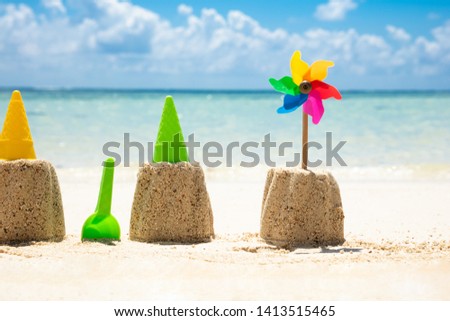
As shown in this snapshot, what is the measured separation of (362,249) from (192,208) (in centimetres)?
123

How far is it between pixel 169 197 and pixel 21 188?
103 cm

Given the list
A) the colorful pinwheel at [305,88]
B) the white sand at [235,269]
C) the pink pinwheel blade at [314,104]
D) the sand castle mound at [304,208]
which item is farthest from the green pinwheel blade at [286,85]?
the white sand at [235,269]

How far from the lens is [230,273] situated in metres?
3.98

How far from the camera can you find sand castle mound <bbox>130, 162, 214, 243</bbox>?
4730mm

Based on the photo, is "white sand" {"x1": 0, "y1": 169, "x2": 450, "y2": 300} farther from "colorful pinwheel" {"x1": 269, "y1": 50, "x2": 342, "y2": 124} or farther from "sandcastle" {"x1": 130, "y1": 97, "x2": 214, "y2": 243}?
"colorful pinwheel" {"x1": 269, "y1": 50, "x2": 342, "y2": 124}

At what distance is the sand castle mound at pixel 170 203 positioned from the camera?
4730 mm

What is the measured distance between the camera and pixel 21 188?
4.62m

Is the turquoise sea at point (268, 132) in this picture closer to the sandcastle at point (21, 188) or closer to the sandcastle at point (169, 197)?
the sandcastle at point (169, 197)

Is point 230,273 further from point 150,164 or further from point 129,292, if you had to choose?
point 150,164

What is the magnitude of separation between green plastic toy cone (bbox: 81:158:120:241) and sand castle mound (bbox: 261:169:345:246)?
3.79 feet

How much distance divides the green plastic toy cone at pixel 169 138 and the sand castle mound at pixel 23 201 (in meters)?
0.82

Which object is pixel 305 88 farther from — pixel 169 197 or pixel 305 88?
pixel 169 197

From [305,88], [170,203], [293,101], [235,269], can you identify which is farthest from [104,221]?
[305,88]

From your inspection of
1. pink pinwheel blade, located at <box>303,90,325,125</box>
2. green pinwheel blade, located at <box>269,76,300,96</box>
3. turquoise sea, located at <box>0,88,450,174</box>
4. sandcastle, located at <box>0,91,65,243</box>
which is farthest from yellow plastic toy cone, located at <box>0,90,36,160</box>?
turquoise sea, located at <box>0,88,450,174</box>
